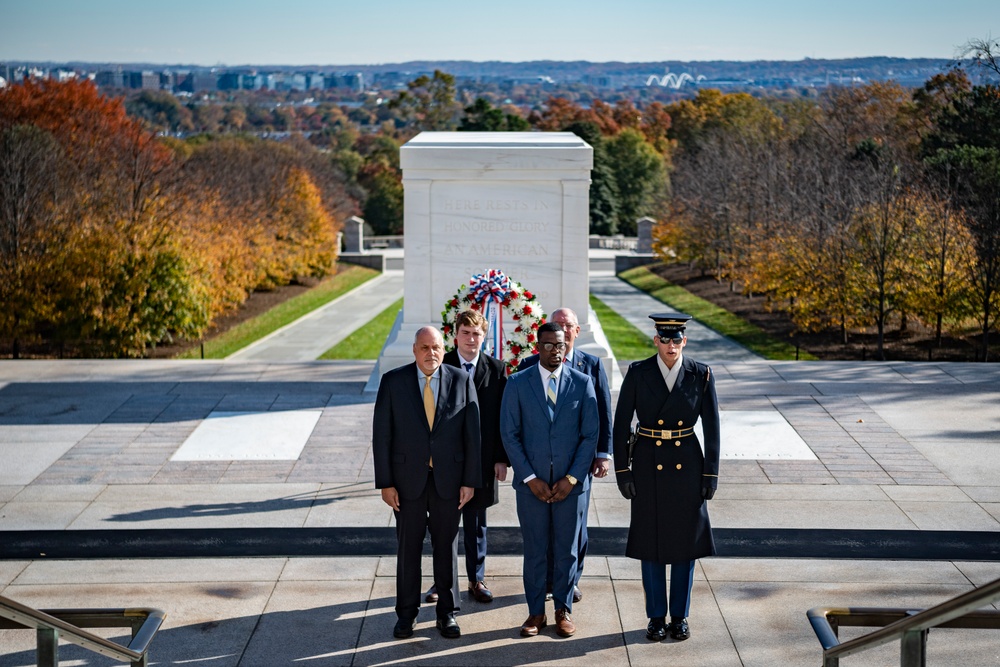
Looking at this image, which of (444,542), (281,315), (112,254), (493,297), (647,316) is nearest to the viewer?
(444,542)

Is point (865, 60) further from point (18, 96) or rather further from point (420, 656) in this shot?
point (420, 656)

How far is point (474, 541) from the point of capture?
22.6 ft

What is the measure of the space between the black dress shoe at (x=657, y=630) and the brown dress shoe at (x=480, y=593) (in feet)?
3.38

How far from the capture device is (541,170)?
12508 millimetres

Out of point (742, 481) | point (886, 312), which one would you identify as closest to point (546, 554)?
point (742, 481)

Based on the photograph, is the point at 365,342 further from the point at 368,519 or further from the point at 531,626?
→ the point at 531,626

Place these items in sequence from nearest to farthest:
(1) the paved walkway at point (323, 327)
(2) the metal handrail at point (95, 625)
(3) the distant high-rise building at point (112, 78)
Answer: (2) the metal handrail at point (95, 625), (1) the paved walkway at point (323, 327), (3) the distant high-rise building at point (112, 78)

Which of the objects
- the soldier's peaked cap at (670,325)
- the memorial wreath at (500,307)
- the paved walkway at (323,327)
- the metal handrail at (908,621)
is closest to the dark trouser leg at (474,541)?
the soldier's peaked cap at (670,325)

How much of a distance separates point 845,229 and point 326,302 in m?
14.0

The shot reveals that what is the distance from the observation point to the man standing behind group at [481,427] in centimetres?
671

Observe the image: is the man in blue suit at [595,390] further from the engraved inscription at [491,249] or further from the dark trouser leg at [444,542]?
the engraved inscription at [491,249]

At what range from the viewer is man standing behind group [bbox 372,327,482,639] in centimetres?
627

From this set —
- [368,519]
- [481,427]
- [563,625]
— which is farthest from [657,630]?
[368,519]

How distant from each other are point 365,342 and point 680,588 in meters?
15.2
